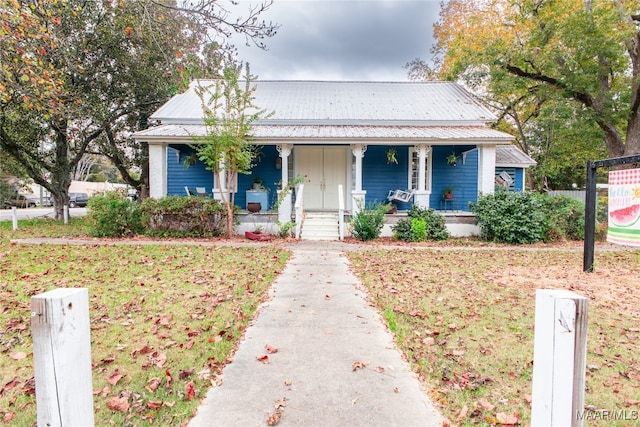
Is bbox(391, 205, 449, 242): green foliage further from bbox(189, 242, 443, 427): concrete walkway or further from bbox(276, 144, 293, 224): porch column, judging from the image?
bbox(189, 242, 443, 427): concrete walkway

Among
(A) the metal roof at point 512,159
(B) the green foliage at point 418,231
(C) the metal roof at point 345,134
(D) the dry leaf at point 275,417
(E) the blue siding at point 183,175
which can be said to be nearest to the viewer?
(D) the dry leaf at point 275,417

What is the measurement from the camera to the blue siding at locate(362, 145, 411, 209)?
46.5ft

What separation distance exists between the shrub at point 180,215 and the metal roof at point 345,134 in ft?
6.99

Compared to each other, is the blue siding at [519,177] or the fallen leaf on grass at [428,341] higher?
the blue siding at [519,177]

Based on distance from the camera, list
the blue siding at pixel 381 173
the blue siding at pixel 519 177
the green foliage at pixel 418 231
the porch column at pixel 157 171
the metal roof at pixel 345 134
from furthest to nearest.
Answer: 1. the blue siding at pixel 519 177
2. the blue siding at pixel 381 173
3. the porch column at pixel 157 171
4. the metal roof at pixel 345 134
5. the green foliage at pixel 418 231

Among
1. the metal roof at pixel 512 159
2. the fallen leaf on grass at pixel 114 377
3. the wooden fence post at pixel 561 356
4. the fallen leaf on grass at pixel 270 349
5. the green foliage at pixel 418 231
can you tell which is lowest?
the fallen leaf on grass at pixel 270 349

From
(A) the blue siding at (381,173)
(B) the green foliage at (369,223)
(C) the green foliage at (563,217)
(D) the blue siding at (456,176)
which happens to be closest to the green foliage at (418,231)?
(B) the green foliage at (369,223)

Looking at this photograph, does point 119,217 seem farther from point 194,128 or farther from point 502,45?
point 502,45

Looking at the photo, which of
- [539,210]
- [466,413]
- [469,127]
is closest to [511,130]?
[469,127]

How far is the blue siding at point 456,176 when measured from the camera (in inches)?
559

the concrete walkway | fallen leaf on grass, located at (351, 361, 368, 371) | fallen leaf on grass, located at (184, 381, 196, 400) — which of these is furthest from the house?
fallen leaf on grass, located at (184, 381, 196, 400)

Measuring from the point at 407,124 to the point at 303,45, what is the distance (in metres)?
5.05

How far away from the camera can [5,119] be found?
13.7 m

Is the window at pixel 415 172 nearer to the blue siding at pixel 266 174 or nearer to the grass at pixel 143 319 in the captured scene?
the blue siding at pixel 266 174
